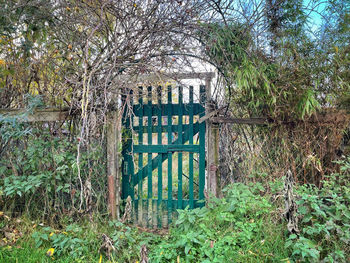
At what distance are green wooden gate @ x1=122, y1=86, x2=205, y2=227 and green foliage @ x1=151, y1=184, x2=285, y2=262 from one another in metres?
0.69

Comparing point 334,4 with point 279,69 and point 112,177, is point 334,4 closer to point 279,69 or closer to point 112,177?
point 279,69

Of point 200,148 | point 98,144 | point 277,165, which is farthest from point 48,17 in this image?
point 277,165

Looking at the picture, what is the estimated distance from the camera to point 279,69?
3207 millimetres

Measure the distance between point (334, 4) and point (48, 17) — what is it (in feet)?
12.3

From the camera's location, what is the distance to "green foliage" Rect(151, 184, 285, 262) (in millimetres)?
2322

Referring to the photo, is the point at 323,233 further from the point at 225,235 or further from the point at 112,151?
the point at 112,151

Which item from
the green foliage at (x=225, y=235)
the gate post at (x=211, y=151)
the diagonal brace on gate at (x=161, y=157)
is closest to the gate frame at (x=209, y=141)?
the gate post at (x=211, y=151)

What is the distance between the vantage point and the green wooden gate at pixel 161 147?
358 cm

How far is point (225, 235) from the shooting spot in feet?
8.38

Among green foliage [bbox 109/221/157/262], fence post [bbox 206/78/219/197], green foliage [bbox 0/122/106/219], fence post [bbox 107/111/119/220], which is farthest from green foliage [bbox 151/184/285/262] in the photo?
green foliage [bbox 0/122/106/219]

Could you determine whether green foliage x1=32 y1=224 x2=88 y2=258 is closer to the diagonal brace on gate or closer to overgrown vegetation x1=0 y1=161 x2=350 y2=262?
overgrown vegetation x1=0 y1=161 x2=350 y2=262

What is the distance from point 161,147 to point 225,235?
59.1 inches

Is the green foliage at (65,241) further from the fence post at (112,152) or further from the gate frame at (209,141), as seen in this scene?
the gate frame at (209,141)

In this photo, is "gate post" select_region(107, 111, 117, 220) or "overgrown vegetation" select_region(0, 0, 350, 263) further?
"gate post" select_region(107, 111, 117, 220)
